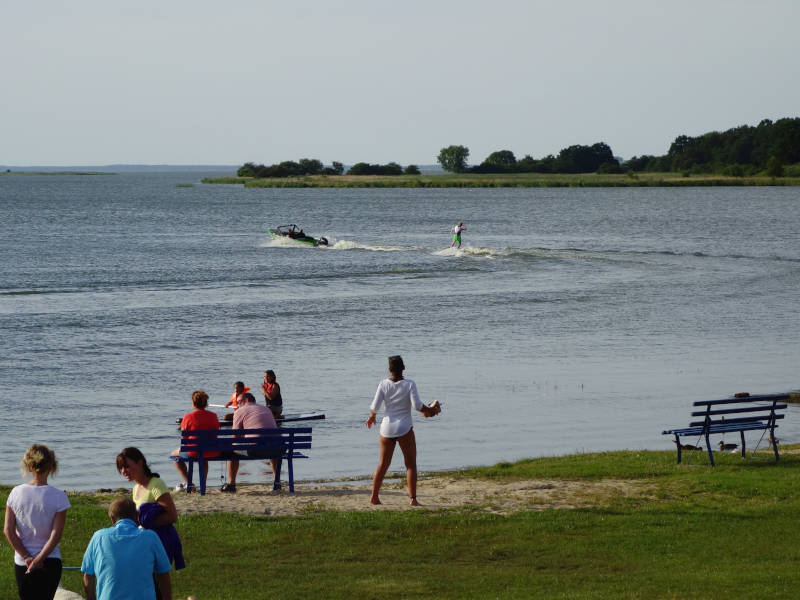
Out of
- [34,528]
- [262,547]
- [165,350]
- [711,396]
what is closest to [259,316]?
[165,350]

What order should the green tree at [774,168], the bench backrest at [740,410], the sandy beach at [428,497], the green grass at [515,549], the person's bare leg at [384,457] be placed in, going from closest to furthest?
the green grass at [515,549]
the person's bare leg at [384,457]
the sandy beach at [428,497]
the bench backrest at [740,410]
the green tree at [774,168]

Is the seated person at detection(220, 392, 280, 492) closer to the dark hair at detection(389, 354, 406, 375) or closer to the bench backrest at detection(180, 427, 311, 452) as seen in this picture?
the bench backrest at detection(180, 427, 311, 452)

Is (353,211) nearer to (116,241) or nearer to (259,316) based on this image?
(116,241)

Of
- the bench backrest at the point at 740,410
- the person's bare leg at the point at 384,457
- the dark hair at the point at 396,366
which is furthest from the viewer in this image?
the bench backrest at the point at 740,410

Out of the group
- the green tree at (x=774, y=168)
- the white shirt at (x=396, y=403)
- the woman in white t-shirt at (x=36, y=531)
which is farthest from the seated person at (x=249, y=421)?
the green tree at (x=774, y=168)

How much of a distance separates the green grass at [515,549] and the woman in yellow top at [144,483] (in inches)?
70.0

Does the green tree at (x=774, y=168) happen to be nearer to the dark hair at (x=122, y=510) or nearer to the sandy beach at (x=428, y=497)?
the sandy beach at (x=428, y=497)

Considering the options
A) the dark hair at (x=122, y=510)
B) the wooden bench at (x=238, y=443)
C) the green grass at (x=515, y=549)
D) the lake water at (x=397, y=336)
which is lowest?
the lake water at (x=397, y=336)

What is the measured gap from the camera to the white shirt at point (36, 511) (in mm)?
8102

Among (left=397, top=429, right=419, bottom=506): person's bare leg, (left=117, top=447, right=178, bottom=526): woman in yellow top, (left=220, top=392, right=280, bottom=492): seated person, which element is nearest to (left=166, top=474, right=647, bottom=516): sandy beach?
(left=220, top=392, right=280, bottom=492): seated person

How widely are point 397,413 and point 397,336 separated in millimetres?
20509

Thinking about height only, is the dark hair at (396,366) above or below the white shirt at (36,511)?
above

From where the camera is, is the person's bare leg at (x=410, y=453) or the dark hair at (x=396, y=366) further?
the person's bare leg at (x=410, y=453)

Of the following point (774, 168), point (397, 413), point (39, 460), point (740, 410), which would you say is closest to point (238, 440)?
point (397, 413)
